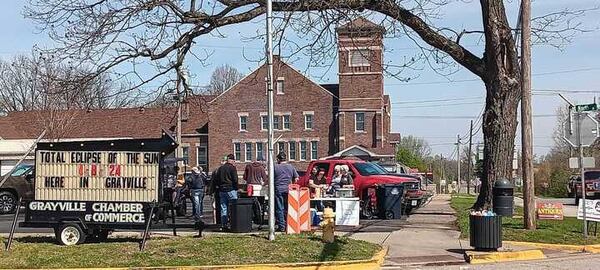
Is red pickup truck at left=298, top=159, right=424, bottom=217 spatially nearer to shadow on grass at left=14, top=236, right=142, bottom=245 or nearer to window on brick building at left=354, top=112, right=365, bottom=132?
shadow on grass at left=14, top=236, right=142, bottom=245

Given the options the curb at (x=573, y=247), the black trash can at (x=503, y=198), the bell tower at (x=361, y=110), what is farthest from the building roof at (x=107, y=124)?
the curb at (x=573, y=247)

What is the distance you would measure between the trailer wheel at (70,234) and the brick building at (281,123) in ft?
164

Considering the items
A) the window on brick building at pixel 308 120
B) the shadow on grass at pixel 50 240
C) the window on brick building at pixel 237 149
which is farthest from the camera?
the window on brick building at pixel 237 149

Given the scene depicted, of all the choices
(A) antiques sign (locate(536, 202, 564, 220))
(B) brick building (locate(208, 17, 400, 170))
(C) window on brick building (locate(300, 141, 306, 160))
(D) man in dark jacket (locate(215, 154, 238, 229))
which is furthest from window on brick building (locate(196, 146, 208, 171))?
(D) man in dark jacket (locate(215, 154, 238, 229))

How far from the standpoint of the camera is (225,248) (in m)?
13.7

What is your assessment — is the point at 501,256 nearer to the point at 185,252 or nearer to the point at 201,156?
the point at 185,252

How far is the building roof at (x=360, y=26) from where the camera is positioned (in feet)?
63.8

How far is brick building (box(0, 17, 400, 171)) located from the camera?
67.1 metres

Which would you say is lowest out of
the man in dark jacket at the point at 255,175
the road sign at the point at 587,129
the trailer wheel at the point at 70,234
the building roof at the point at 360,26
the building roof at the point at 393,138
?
the trailer wheel at the point at 70,234

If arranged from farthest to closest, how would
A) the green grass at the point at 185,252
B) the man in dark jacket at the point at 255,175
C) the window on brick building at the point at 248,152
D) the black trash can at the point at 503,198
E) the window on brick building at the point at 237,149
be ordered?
1. the window on brick building at the point at 237,149
2. the window on brick building at the point at 248,152
3. the black trash can at the point at 503,198
4. the man in dark jacket at the point at 255,175
5. the green grass at the point at 185,252

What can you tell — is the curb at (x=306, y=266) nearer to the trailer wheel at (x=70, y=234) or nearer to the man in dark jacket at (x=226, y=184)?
the trailer wheel at (x=70, y=234)

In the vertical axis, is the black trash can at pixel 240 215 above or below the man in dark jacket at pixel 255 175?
below

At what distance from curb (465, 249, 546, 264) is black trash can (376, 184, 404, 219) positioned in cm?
710

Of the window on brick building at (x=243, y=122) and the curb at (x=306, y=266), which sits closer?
the curb at (x=306, y=266)
